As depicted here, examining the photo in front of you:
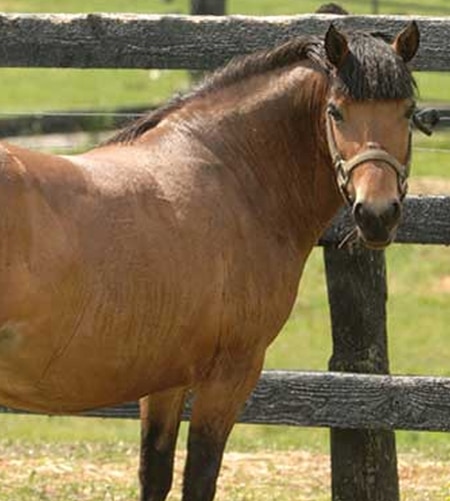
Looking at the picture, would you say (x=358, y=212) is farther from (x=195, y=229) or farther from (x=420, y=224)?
(x=420, y=224)

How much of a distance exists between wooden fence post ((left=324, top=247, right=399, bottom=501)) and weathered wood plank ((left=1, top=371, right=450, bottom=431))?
0.54 feet

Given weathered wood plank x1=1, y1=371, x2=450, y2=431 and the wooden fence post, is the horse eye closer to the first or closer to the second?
the wooden fence post

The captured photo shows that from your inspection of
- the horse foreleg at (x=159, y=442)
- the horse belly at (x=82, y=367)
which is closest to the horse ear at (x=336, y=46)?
the horse belly at (x=82, y=367)

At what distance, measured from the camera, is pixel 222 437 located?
6145 millimetres

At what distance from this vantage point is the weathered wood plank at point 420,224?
7176mm

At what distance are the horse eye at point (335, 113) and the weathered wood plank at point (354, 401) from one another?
4.77ft

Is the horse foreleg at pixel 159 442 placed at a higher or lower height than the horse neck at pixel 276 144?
lower

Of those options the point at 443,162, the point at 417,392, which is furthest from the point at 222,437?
the point at 443,162

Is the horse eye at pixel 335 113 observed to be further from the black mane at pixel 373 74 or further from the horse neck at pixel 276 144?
the horse neck at pixel 276 144

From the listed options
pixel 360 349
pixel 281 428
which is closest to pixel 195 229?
pixel 360 349

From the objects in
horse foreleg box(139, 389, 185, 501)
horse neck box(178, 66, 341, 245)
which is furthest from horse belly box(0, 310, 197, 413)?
horse neck box(178, 66, 341, 245)

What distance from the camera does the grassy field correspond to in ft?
25.5

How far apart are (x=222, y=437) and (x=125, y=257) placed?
73 centimetres

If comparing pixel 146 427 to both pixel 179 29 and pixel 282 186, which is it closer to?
pixel 282 186
